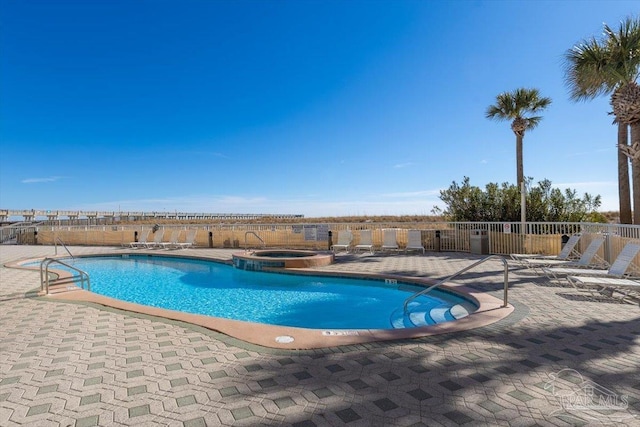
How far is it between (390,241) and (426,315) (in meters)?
7.49

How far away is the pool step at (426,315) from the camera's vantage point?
561 cm

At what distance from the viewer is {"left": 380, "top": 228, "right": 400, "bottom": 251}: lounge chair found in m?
13.3

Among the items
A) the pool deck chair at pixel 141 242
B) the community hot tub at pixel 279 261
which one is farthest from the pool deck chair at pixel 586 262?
the pool deck chair at pixel 141 242

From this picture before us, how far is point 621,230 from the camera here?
797 centimetres

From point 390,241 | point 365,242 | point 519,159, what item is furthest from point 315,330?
point 519,159

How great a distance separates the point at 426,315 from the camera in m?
6.05

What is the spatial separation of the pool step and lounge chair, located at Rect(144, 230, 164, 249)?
1352 centimetres

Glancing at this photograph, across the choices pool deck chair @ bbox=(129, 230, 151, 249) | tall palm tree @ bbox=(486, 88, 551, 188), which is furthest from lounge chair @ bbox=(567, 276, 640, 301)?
pool deck chair @ bbox=(129, 230, 151, 249)

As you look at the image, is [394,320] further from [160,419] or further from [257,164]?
[257,164]

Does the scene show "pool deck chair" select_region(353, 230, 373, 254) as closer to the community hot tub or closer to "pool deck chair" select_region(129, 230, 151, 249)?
the community hot tub

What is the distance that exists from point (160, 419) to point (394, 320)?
4.37m

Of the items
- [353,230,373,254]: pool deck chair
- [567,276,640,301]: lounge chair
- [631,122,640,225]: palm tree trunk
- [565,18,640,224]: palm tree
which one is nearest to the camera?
[567,276,640,301]: lounge chair

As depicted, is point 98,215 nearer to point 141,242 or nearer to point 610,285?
point 141,242

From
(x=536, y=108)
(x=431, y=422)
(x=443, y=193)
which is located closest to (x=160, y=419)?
(x=431, y=422)
